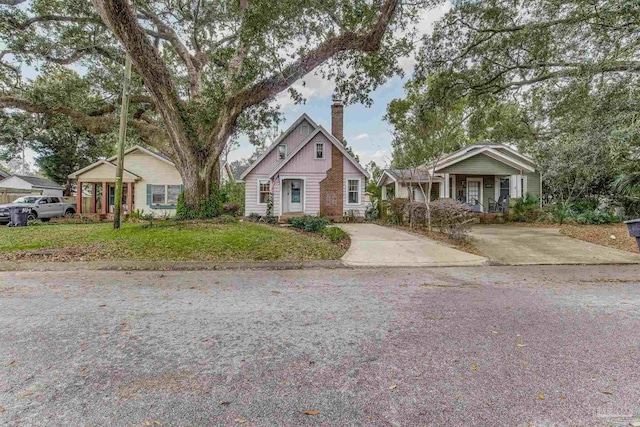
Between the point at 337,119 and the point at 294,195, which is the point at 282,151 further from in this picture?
the point at 337,119

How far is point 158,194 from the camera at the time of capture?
1948 cm

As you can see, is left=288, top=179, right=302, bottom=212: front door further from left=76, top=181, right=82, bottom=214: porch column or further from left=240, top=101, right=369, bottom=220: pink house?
left=76, top=181, right=82, bottom=214: porch column

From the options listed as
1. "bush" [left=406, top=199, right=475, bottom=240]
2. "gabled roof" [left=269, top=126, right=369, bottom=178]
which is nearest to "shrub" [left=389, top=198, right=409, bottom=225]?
"bush" [left=406, top=199, right=475, bottom=240]

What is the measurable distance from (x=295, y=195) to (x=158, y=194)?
9124 millimetres

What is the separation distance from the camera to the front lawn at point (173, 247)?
7012 millimetres

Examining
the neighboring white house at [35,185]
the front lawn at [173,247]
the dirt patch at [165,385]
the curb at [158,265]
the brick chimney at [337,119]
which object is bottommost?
the dirt patch at [165,385]

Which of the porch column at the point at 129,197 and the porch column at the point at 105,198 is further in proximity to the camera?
the porch column at the point at 105,198

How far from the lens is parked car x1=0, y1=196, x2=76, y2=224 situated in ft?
49.8

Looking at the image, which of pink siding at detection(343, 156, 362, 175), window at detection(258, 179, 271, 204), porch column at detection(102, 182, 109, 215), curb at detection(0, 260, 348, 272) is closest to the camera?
curb at detection(0, 260, 348, 272)

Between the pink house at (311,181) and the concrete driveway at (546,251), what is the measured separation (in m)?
8.34

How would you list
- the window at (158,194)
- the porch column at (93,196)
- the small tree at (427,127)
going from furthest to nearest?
the window at (158,194) → the porch column at (93,196) → the small tree at (427,127)

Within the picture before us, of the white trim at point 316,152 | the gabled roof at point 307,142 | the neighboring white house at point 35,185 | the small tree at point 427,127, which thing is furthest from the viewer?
the neighboring white house at point 35,185

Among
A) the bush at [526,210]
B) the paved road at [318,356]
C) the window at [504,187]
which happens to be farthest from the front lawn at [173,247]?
the window at [504,187]

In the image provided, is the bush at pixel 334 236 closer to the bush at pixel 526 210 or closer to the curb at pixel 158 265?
the curb at pixel 158 265
